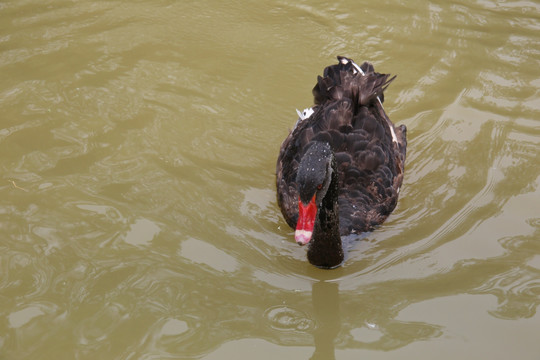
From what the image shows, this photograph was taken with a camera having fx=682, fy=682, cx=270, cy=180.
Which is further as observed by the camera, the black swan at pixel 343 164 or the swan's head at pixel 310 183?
the black swan at pixel 343 164

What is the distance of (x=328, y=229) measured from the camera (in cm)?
539

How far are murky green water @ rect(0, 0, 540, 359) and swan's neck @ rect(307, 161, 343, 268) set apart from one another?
8.2 inches

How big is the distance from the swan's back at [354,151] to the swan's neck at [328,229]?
14.8 inches

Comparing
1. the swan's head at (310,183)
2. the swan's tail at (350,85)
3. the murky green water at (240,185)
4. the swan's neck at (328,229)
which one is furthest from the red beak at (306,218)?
the swan's tail at (350,85)

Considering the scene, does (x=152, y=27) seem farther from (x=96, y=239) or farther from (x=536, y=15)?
(x=536, y=15)

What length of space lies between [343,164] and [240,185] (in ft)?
3.36

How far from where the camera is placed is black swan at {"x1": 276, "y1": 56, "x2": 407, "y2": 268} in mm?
5414

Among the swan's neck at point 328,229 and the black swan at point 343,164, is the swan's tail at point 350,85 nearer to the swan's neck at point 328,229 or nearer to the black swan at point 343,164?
the black swan at point 343,164

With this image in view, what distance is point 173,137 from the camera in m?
6.97

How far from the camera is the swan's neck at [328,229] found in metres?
5.40

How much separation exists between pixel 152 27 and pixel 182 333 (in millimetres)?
4943

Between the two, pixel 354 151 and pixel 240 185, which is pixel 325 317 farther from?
pixel 240 185

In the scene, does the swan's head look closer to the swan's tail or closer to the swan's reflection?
the swan's reflection

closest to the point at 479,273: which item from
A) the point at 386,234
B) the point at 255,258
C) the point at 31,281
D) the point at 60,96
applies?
the point at 386,234
